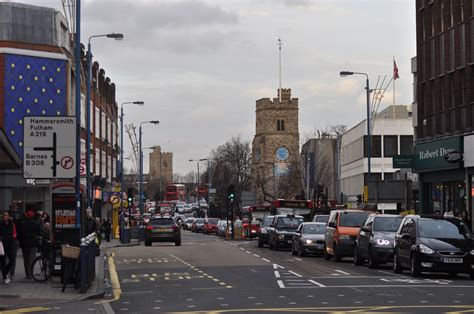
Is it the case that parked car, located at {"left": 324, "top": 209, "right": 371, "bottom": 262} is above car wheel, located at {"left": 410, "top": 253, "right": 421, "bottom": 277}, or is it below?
above

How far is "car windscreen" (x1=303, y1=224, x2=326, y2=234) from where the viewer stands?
37.6 m

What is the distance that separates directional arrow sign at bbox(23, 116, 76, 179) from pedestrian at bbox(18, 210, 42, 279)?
3.89 metres

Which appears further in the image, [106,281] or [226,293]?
[106,281]

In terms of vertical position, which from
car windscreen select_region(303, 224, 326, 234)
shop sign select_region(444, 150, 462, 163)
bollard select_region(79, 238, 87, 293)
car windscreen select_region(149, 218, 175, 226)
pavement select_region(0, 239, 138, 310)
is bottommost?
pavement select_region(0, 239, 138, 310)

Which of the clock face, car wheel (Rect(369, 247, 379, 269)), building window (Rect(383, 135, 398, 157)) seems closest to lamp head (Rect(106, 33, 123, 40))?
car wheel (Rect(369, 247, 379, 269))

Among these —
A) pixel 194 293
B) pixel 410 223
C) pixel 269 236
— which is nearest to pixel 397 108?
pixel 269 236

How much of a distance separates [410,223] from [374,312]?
34.4 ft

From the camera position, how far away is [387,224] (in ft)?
96.7

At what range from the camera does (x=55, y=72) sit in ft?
159

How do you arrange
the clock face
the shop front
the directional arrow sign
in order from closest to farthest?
the directional arrow sign, the shop front, the clock face

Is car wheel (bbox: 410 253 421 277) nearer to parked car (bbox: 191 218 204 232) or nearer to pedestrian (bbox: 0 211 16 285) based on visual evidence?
pedestrian (bbox: 0 211 16 285)

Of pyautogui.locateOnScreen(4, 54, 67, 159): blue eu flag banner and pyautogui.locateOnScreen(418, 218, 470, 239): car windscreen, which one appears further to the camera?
pyautogui.locateOnScreen(4, 54, 67, 159): blue eu flag banner

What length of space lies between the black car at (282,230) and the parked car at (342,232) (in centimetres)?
910

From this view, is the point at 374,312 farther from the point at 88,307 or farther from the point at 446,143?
the point at 446,143
